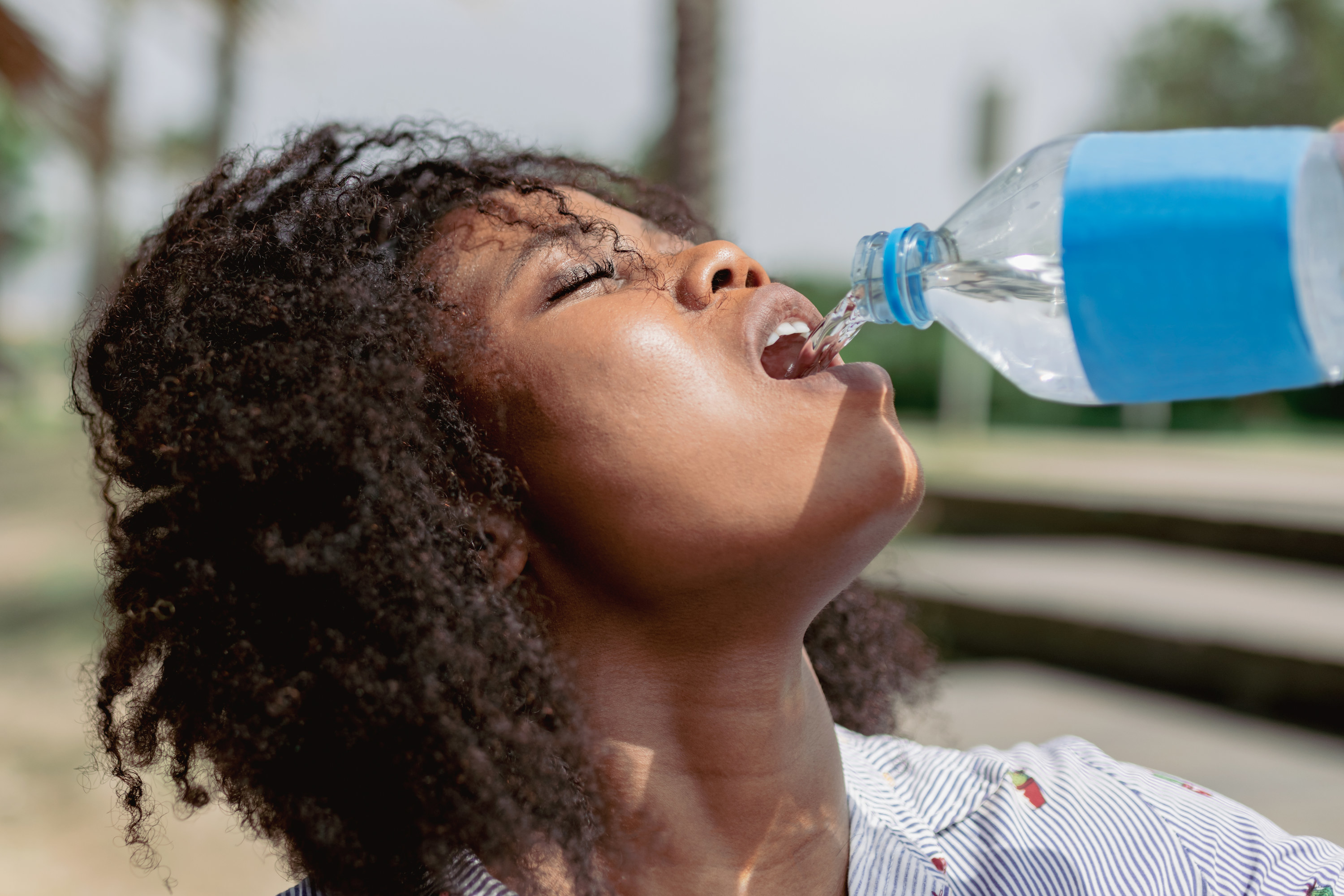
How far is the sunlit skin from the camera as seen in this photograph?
1393 mm

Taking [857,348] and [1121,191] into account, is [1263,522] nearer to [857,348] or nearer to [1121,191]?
[1121,191]

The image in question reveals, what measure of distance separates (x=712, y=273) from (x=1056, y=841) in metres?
0.95

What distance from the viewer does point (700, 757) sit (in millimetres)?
1487

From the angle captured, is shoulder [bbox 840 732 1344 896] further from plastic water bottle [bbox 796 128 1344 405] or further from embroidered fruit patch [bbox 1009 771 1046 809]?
plastic water bottle [bbox 796 128 1344 405]

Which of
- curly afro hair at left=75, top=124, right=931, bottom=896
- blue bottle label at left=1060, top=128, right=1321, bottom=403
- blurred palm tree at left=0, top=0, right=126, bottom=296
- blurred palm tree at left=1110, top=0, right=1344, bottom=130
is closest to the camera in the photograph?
blue bottle label at left=1060, top=128, right=1321, bottom=403

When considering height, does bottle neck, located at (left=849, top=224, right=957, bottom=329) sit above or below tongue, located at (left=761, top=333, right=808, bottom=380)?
above

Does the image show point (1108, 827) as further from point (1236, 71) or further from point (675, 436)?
point (1236, 71)

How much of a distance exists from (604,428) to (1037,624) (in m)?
4.36

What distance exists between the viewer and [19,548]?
9367 mm

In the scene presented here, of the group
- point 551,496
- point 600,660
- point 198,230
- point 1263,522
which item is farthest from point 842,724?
point 1263,522

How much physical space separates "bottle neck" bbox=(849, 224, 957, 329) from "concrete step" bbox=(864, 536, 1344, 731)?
2472 mm

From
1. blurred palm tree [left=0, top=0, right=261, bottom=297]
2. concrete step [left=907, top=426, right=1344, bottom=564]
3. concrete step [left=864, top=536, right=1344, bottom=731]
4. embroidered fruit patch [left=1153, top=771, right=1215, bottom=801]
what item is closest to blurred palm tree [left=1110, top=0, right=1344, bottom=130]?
concrete step [left=907, top=426, right=1344, bottom=564]

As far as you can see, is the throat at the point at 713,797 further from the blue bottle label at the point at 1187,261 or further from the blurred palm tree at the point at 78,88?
the blurred palm tree at the point at 78,88

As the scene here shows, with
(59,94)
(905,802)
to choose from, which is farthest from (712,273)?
(59,94)
